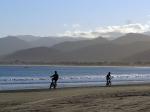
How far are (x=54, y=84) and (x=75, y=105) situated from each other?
59.9 ft

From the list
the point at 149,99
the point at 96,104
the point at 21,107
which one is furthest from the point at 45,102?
the point at 149,99

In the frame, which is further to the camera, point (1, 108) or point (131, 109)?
point (1, 108)

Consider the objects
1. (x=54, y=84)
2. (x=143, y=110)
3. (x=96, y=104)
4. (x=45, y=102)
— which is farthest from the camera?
(x=54, y=84)

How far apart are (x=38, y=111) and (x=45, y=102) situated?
2.57 metres

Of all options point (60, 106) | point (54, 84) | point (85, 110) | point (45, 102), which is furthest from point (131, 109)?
point (54, 84)

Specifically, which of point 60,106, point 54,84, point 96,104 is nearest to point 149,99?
point 96,104

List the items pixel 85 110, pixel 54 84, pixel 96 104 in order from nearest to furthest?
pixel 85 110
pixel 96 104
pixel 54 84

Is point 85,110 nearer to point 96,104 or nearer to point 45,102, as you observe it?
point 96,104

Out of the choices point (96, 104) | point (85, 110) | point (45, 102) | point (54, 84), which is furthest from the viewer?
point (54, 84)

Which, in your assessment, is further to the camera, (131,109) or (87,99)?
(87,99)

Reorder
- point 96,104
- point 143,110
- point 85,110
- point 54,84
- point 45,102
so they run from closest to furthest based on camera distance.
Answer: point 143,110 → point 85,110 → point 96,104 → point 45,102 → point 54,84

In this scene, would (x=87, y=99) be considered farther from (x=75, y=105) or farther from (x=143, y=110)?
(x=143, y=110)

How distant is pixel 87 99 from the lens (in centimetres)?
2336

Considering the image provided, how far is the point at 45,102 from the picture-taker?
23062 millimetres
